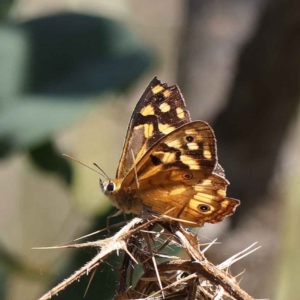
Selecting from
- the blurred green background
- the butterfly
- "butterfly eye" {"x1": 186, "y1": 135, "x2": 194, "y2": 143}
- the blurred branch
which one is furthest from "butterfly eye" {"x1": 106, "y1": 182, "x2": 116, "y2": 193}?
the blurred branch

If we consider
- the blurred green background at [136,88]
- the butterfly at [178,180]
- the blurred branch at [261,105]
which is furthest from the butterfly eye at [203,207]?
the blurred branch at [261,105]

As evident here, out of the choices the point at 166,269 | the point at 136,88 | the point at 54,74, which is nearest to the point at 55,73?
the point at 54,74

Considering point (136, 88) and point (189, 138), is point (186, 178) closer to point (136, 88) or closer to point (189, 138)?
point (189, 138)

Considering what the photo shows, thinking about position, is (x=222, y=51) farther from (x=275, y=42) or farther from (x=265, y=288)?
(x=265, y=288)

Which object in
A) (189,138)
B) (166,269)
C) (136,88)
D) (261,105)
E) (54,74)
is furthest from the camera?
(136,88)

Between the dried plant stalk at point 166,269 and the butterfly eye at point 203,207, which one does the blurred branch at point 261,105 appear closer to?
the butterfly eye at point 203,207

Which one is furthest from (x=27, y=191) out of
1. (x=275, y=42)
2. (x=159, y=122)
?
(x=159, y=122)
